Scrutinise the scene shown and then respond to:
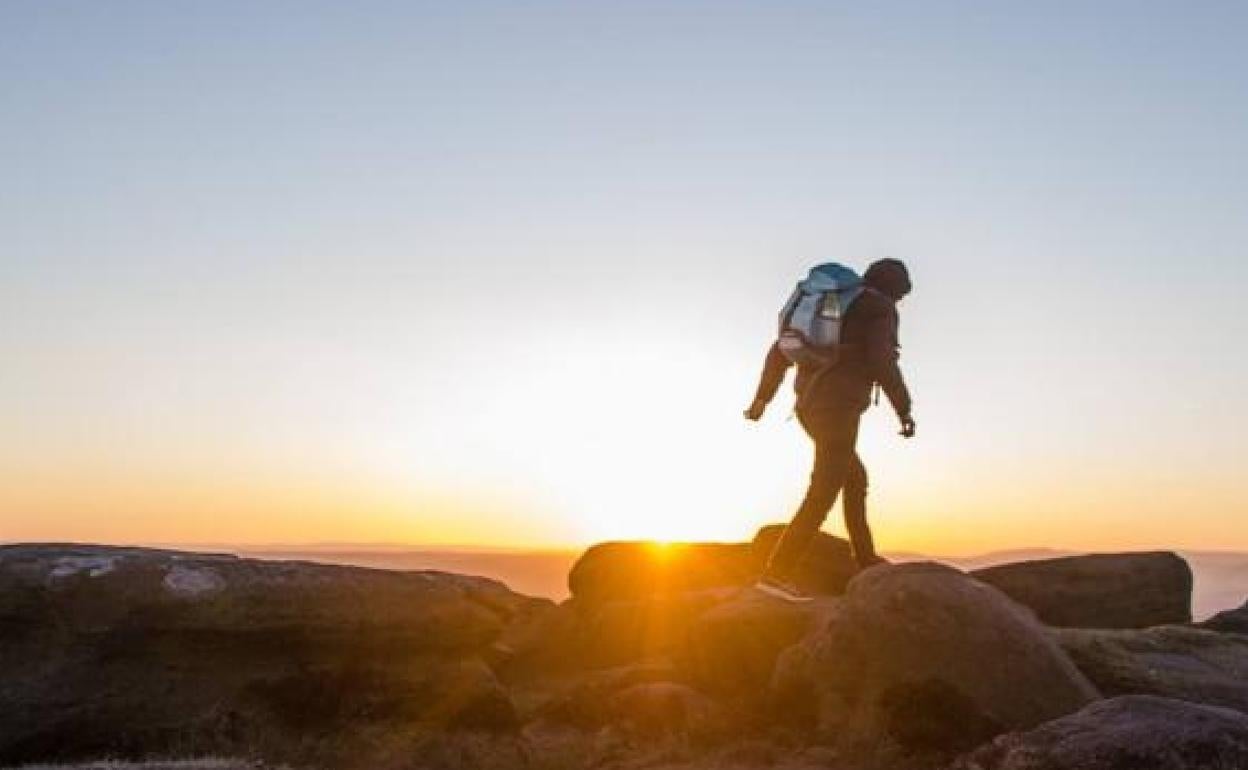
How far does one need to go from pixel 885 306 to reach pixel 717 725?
5917mm

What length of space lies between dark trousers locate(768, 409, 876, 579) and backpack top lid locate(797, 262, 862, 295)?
163 centimetres

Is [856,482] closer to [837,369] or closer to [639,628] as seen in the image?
[837,369]

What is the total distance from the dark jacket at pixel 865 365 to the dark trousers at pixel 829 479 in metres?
0.20

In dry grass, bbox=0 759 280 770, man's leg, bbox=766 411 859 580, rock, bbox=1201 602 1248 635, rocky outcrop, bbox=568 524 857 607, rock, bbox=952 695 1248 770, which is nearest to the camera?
rock, bbox=952 695 1248 770

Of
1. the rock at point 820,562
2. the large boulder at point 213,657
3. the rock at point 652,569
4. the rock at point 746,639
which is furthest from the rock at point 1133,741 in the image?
the rock at point 652,569

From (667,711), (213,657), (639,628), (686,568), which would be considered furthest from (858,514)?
(213,657)

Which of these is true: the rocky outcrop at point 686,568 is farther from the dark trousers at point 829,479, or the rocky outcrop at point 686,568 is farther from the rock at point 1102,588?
the dark trousers at point 829,479

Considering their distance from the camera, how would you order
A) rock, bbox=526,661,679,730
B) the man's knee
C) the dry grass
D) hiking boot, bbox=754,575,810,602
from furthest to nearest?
hiking boot, bbox=754,575,810,602 < the man's knee < rock, bbox=526,661,679,730 < the dry grass

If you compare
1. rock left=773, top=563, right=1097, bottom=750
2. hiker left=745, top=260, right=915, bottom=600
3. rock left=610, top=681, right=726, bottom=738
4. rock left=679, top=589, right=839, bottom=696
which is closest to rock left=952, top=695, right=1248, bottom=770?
rock left=773, top=563, right=1097, bottom=750

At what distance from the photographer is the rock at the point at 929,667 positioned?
1502 cm

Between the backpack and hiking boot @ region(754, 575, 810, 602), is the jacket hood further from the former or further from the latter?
hiking boot @ region(754, 575, 810, 602)

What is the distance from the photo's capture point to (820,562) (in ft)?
78.6

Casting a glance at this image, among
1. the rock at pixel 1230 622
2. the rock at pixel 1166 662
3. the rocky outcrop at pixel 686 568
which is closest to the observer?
the rock at pixel 1166 662

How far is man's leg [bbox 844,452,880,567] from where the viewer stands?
62.3 feet
